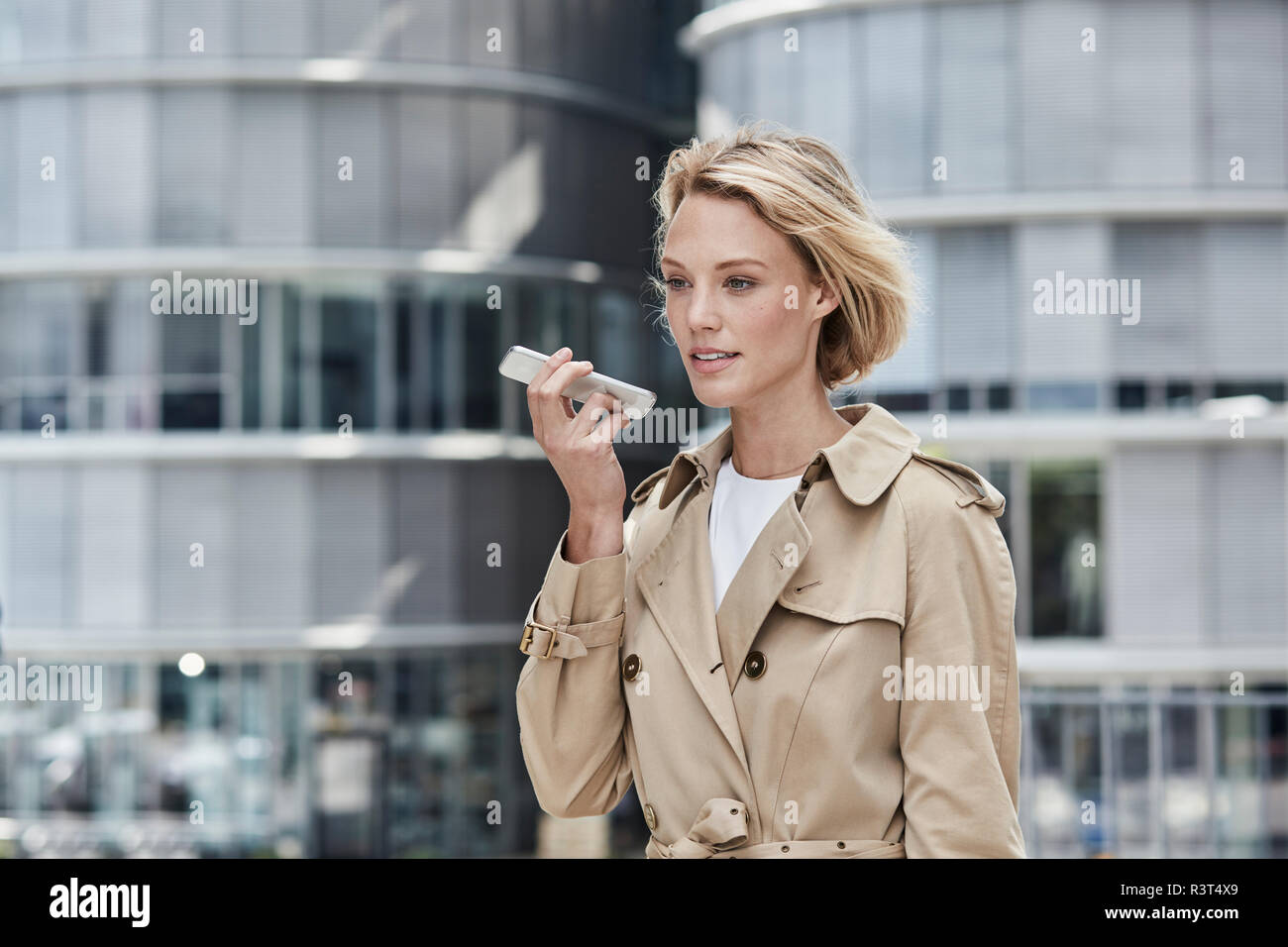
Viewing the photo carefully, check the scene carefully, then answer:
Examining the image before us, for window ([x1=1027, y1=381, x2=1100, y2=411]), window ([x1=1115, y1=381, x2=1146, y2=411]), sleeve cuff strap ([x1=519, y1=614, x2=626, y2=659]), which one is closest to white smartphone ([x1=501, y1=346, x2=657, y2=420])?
sleeve cuff strap ([x1=519, y1=614, x2=626, y2=659])

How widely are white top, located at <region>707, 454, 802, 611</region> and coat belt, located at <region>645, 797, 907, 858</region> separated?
0.96 feet

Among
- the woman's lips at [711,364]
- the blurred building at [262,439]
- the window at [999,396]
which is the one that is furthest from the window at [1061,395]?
the woman's lips at [711,364]

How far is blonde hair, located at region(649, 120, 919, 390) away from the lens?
76.7 inches

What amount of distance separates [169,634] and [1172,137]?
450 inches

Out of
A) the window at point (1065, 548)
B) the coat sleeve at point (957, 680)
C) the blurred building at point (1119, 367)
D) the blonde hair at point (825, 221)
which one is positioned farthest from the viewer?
the window at point (1065, 548)

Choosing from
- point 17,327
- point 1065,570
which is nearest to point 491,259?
point 17,327

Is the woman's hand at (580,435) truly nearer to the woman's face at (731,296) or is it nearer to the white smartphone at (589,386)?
the white smartphone at (589,386)

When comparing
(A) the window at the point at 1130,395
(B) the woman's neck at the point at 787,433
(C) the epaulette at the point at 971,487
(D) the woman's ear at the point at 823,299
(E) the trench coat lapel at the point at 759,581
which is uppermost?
(A) the window at the point at 1130,395

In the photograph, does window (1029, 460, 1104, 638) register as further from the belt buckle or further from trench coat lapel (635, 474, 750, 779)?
the belt buckle

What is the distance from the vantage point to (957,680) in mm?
1853

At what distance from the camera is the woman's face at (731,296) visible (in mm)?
1961
